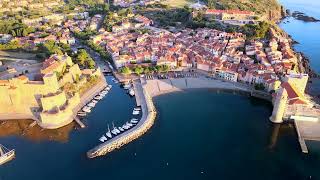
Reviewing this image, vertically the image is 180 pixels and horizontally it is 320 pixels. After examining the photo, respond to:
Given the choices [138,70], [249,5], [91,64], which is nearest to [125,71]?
[138,70]

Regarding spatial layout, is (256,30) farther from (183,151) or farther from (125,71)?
(183,151)

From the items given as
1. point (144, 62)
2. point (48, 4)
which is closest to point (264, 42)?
point (144, 62)

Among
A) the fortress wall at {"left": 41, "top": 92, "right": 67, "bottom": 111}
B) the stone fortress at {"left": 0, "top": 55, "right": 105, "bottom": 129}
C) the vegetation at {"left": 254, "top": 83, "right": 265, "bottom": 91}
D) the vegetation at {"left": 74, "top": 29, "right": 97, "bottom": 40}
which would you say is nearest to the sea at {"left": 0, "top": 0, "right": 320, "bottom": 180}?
the stone fortress at {"left": 0, "top": 55, "right": 105, "bottom": 129}

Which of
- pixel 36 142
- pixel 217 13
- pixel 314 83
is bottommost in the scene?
pixel 36 142

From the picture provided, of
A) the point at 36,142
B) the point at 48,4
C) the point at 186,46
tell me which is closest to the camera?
the point at 36,142

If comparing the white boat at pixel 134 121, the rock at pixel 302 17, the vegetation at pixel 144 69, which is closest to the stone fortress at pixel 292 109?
the white boat at pixel 134 121

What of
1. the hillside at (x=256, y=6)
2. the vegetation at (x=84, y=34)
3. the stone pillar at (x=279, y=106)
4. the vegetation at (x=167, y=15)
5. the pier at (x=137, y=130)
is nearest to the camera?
the pier at (x=137, y=130)

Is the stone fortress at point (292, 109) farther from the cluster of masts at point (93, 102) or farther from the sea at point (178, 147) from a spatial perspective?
the cluster of masts at point (93, 102)

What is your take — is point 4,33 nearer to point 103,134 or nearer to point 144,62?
point 144,62
